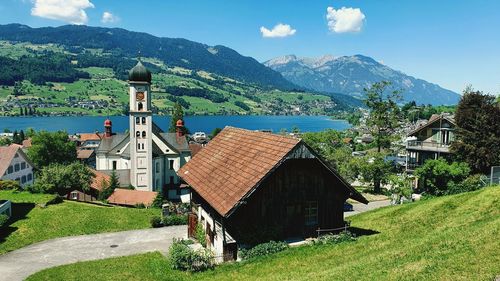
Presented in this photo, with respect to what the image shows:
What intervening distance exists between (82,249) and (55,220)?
9473 mm

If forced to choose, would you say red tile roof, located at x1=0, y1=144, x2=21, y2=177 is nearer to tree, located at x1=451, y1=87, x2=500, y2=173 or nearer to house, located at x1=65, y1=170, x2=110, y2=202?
house, located at x1=65, y1=170, x2=110, y2=202

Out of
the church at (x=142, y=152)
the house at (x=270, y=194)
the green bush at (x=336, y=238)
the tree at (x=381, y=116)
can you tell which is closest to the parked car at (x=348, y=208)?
the tree at (x=381, y=116)

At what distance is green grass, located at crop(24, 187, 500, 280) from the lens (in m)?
13.1

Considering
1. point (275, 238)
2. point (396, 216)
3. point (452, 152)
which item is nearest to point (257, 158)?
point (275, 238)

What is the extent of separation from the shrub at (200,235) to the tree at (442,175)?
2729cm

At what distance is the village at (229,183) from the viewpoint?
21172 mm

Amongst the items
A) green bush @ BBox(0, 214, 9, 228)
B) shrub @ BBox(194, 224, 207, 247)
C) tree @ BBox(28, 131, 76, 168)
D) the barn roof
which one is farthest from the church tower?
shrub @ BBox(194, 224, 207, 247)

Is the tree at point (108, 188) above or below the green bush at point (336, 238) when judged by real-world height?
below

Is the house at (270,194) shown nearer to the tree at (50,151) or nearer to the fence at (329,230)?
the fence at (329,230)

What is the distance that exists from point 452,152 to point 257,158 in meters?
32.6

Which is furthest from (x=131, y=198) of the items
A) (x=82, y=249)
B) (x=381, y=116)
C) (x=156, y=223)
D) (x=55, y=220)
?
(x=381, y=116)

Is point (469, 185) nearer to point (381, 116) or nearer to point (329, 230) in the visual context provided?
point (381, 116)

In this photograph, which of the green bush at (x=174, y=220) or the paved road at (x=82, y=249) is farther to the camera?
the green bush at (x=174, y=220)

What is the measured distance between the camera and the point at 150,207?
4906 cm
